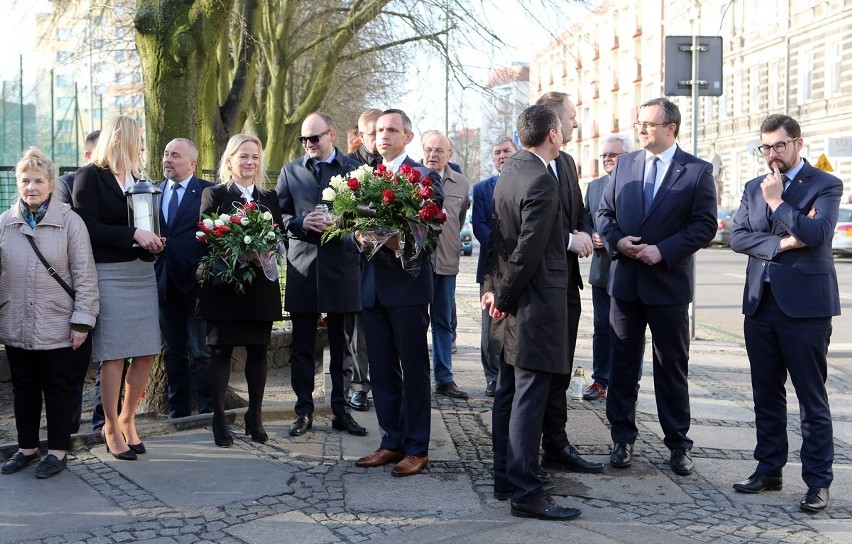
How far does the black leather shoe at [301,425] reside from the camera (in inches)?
274

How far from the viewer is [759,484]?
18.8 ft

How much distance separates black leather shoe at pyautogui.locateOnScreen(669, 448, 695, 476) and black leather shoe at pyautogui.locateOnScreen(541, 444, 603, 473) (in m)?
0.44

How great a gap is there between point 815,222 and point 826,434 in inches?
46.4

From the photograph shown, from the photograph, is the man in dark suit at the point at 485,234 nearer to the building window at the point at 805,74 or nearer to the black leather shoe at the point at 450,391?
the black leather shoe at the point at 450,391

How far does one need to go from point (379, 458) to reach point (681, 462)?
184 centimetres

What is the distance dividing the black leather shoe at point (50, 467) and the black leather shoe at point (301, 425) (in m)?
1.56

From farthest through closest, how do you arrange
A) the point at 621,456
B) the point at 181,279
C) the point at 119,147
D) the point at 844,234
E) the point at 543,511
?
the point at 844,234 → the point at 181,279 → the point at 119,147 → the point at 621,456 → the point at 543,511

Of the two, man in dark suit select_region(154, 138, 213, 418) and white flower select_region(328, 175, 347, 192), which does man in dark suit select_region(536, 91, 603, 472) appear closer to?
white flower select_region(328, 175, 347, 192)

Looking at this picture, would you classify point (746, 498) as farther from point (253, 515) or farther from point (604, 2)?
point (604, 2)

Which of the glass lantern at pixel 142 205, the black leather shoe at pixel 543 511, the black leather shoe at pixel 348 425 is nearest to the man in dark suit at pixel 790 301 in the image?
the black leather shoe at pixel 543 511

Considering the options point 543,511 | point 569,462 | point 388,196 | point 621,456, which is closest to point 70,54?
point 388,196

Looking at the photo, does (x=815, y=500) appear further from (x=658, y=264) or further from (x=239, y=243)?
(x=239, y=243)

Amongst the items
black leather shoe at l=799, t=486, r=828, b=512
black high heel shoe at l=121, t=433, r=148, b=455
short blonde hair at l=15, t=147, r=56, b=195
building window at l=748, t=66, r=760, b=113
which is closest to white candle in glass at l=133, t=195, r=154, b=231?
short blonde hair at l=15, t=147, r=56, b=195

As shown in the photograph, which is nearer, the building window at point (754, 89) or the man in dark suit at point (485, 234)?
the man in dark suit at point (485, 234)
